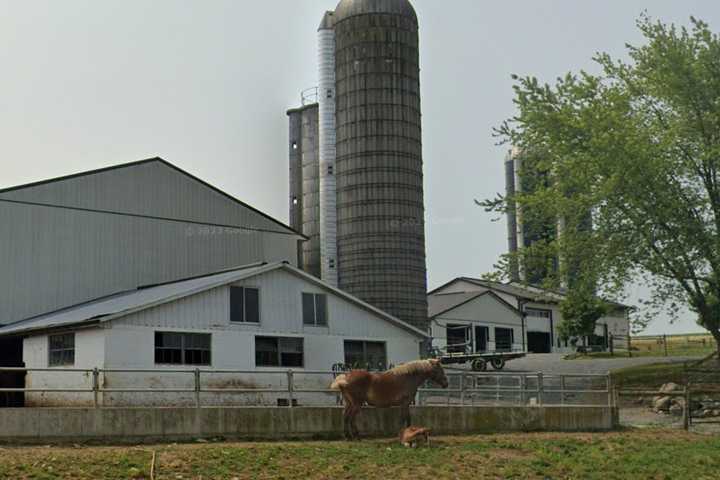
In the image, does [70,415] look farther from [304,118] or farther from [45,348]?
[304,118]

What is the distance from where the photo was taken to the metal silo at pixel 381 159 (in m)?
46.6

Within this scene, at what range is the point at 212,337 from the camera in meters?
33.7

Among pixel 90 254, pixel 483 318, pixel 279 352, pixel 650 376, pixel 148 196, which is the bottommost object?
pixel 650 376

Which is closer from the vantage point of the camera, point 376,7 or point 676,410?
point 676,410

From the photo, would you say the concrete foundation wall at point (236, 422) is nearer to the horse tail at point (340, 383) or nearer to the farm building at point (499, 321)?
the horse tail at point (340, 383)

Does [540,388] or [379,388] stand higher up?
[379,388]

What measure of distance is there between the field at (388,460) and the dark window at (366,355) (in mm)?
13056

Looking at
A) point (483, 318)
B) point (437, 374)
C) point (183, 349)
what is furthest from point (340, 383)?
point (483, 318)

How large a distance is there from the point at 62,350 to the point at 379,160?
64.7ft

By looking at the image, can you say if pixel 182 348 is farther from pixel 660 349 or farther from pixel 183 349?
pixel 660 349

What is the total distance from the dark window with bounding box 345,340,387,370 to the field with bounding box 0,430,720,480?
13056 mm

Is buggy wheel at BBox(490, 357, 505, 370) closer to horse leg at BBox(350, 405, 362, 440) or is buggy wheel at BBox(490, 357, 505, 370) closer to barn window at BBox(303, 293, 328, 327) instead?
barn window at BBox(303, 293, 328, 327)

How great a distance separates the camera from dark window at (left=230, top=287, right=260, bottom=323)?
34625 millimetres

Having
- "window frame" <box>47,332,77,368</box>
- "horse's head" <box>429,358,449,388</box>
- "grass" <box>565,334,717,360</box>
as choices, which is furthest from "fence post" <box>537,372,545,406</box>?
"grass" <box>565,334,717,360</box>
